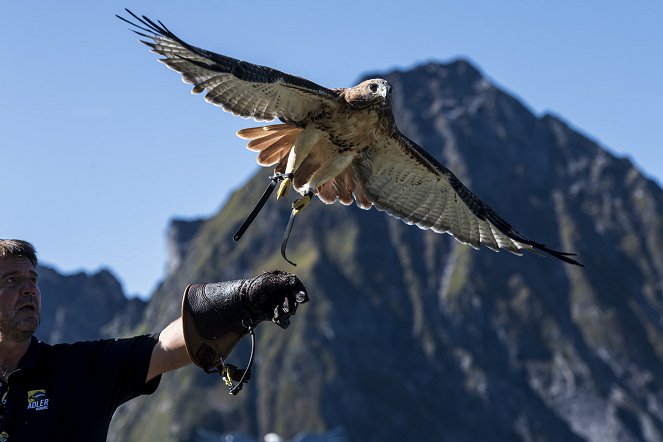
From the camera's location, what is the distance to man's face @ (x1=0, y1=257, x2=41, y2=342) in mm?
6582

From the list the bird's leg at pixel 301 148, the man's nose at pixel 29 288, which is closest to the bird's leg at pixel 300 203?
the bird's leg at pixel 301 148

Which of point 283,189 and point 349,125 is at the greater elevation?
point 349,125

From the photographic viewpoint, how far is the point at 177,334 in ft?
22.8

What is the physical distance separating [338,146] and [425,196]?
7.47 feet

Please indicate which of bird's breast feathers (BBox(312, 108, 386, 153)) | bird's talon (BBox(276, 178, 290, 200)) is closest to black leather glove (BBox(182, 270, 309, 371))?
bird's talon (BBox(276, 178, 290, 200))

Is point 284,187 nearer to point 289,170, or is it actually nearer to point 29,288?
point 289,170

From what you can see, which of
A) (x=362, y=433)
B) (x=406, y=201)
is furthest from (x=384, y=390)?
(x=406, y=201)

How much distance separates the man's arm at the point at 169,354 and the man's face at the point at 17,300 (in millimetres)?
757

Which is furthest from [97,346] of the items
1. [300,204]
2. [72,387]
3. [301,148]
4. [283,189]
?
[301,148]

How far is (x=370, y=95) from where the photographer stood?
11.9 metres

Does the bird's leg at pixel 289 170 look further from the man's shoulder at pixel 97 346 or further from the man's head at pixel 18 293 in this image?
the man's head at pixel 18 293

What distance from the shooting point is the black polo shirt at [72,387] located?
6602mm

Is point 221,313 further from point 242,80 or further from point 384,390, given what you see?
point 384,390

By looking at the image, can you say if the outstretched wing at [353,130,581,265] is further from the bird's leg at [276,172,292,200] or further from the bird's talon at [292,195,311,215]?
the bird's talon at [292,195,311,215]
